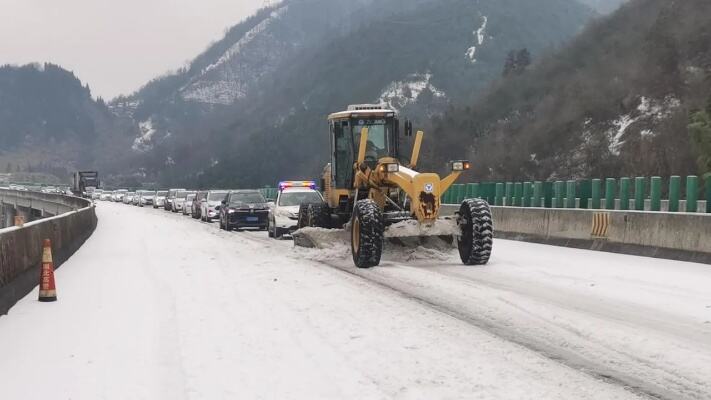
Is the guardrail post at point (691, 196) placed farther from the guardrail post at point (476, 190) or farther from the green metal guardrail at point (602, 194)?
the guardrail post at point (476, 190)

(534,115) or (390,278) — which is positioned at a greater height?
(534,115)

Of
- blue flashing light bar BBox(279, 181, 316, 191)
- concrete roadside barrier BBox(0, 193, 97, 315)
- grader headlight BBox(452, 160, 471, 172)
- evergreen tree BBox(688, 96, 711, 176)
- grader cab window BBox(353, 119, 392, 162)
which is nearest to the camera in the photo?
concrete roadside barrier BBox(0, 193, 97, 315)

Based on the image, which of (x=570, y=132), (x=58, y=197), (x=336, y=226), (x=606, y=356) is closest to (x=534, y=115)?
(x=570, y=132)

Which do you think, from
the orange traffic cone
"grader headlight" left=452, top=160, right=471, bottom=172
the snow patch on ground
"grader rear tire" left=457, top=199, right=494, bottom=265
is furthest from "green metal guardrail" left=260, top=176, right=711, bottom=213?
the snow patch on ground

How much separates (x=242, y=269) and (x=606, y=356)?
922cm

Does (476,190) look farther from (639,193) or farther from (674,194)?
(674,194)

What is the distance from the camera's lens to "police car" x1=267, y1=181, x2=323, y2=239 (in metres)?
25.3

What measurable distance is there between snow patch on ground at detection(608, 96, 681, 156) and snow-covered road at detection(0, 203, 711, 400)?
251ft

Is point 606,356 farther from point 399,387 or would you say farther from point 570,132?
point 570,132

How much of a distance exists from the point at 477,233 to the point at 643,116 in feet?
270

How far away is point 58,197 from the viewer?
6800 centimetres

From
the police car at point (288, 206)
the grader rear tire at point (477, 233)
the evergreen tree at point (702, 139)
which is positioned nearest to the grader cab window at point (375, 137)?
the grader rear tire at point (477, 233)

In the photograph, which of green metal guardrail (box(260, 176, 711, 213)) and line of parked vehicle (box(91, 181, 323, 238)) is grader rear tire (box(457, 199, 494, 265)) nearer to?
green metal guardrail (box(260, 176, 711, 213))

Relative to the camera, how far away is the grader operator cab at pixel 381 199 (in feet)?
48.6
